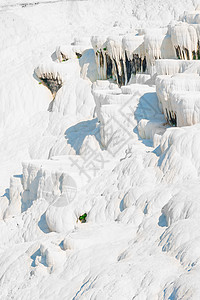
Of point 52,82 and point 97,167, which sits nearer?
point 97,167

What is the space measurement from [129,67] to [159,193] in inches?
624

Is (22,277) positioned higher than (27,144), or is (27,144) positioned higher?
(22,277)

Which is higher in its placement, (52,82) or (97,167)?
(97,167)

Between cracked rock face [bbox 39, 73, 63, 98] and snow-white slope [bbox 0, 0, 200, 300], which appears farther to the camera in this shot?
cracked rock face [bbox 39, 73, 63, 98]

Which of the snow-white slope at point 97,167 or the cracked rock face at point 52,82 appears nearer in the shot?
the snow-white slope at point 97,167

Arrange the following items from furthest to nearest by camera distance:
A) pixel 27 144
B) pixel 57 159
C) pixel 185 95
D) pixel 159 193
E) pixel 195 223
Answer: pixel 27 144, pixel 57 159, pixel 185 95, pixel 159 193, pixel 195 223

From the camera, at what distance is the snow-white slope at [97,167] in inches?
468

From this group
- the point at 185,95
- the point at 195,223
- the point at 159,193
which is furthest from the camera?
the point at 185,95

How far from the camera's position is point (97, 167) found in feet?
62.6

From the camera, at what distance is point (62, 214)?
17.0m

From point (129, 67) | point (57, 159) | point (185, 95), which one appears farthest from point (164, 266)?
point (129, 67)

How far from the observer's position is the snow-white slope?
11.9 metres

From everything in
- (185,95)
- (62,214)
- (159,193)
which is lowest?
(62,214)

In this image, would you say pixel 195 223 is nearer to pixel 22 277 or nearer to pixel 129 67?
pixel 22 277
